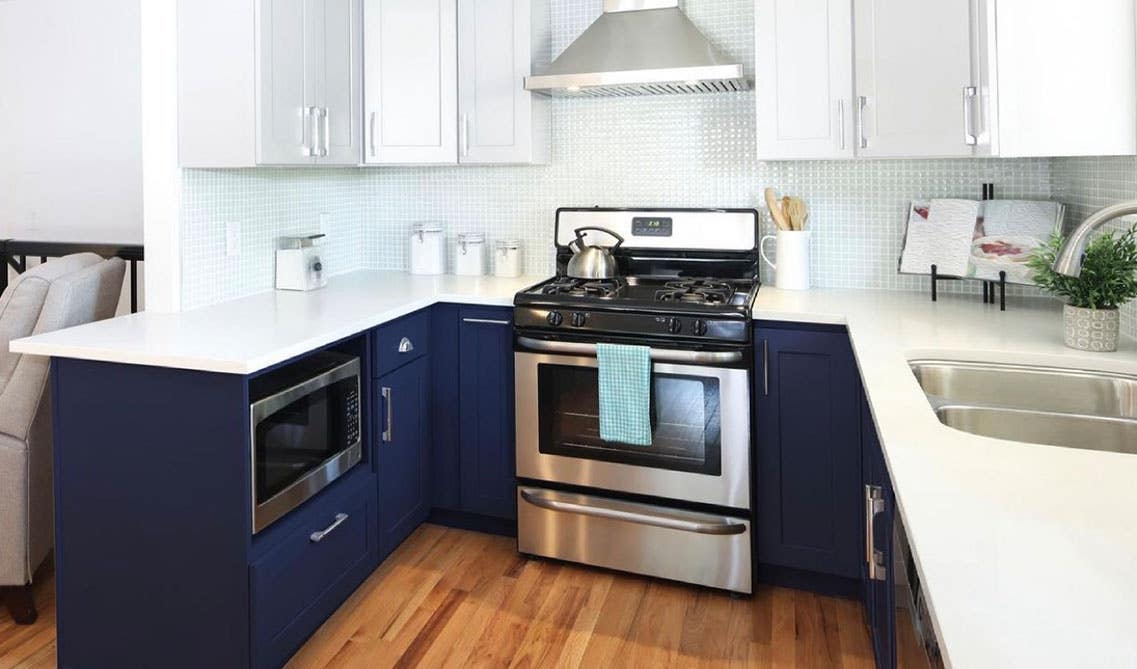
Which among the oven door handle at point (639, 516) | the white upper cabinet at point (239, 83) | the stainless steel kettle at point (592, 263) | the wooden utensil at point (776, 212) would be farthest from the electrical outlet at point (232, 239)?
the wooden utensil at point (776, 212)

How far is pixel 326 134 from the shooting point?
2.72 metres

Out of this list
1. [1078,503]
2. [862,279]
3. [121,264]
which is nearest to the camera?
[1078,503]

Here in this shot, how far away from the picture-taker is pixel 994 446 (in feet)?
3.82

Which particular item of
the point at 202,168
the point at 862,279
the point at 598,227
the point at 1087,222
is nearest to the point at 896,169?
the point at 862,279

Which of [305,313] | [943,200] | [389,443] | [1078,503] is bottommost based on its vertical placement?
[389,443]

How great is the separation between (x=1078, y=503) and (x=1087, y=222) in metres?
0.64

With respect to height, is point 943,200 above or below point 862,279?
above

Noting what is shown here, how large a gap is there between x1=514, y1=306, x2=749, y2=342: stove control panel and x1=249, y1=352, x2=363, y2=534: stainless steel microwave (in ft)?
1.99

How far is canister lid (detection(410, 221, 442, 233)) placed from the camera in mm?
3373

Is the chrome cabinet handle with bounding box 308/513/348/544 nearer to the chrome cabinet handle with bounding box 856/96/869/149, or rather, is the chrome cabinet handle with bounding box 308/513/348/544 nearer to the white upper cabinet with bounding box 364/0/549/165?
the white upper cabinet with bounding box 364/0/549/165

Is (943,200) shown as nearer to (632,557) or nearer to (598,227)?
(598,227)

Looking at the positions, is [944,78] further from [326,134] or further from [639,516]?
[326,134]

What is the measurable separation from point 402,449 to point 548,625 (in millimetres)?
787

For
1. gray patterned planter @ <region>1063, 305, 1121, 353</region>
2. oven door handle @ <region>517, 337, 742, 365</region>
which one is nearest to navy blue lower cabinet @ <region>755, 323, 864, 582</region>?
oven door handle @ <region>517, 337, 742, 365</region>
